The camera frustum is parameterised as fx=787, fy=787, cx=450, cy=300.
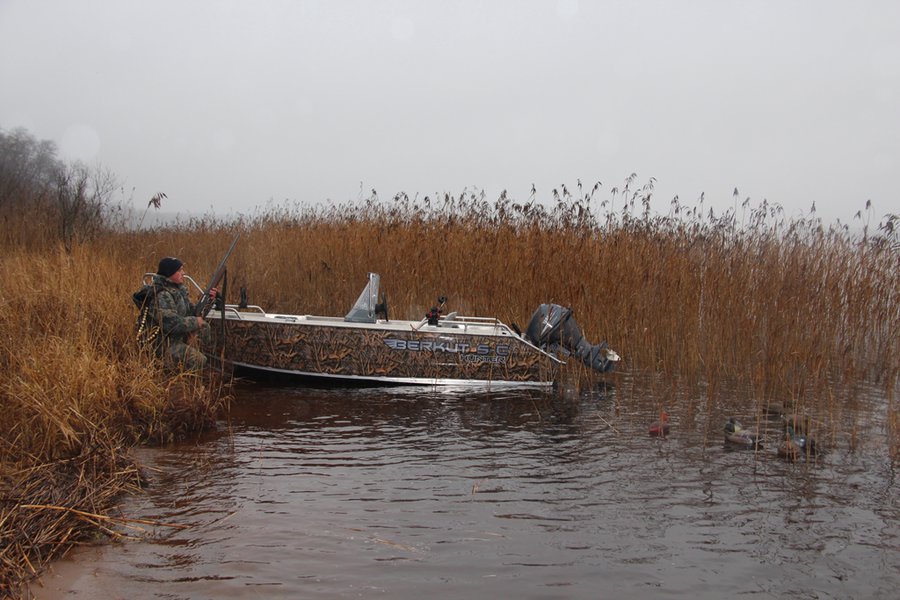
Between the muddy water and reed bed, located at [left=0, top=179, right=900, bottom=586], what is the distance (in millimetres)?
430

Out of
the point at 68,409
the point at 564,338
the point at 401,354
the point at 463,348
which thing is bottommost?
the point at 68,409

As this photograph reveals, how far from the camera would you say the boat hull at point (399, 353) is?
8984mm

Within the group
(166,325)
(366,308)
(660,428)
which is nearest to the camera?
(660,428)

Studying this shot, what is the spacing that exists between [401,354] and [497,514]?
3.97 m

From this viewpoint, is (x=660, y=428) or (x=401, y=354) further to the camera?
(x=401, y=354)

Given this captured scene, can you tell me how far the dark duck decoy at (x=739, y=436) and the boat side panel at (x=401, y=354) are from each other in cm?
252

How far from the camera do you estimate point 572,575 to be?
14.4 ft

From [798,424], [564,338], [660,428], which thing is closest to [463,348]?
[564,338]

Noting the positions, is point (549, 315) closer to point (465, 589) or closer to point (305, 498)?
point (305, 498)

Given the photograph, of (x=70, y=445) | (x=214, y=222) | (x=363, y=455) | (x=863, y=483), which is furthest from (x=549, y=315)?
(x=214, y=222)

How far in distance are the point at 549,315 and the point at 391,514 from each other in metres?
4.27

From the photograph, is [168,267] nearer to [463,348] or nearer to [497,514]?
[463,348]

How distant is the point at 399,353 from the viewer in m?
9.05

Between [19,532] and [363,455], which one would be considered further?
[363,455]
